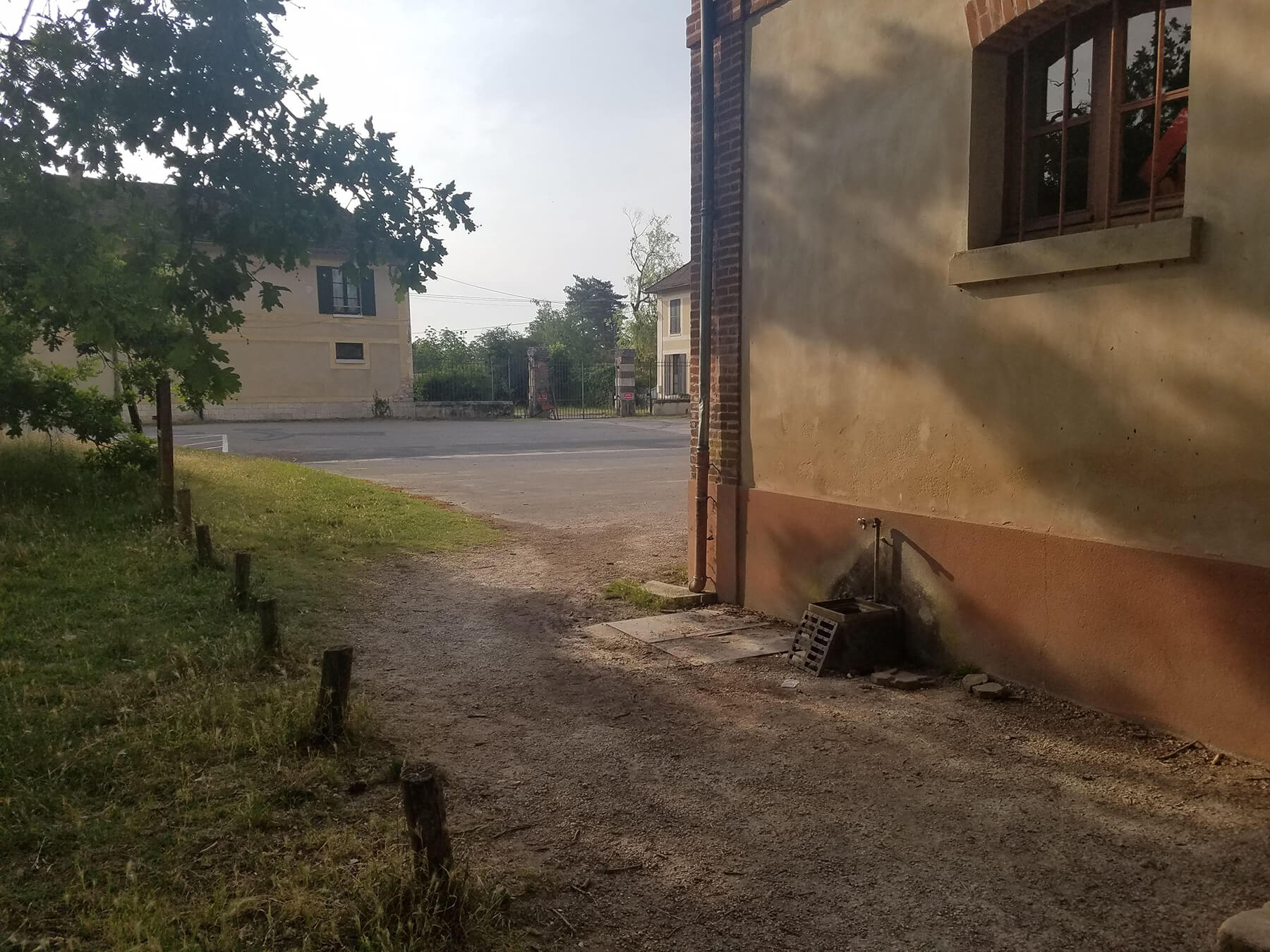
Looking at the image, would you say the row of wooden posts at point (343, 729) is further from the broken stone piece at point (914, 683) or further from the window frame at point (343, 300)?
the window frame at point (343, 300)

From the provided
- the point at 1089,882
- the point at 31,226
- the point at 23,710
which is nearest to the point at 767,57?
the point at 31,226

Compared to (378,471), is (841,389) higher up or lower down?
higher up

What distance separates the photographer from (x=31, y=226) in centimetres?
573

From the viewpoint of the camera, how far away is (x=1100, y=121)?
15.6 feet

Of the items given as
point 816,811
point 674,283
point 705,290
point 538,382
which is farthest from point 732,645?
point 674,283

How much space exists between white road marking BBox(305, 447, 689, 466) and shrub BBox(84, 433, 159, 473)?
7243mm

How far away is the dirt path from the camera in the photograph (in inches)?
116

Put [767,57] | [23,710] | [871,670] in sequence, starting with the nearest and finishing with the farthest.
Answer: [23,710] < [871,670] < [767,57]

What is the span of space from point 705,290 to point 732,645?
9.45 ft

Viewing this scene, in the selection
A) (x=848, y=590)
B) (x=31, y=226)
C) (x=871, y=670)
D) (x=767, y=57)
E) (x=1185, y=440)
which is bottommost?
(x=871, y=670)

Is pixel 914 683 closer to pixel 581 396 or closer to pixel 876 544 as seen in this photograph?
pixel 876 544

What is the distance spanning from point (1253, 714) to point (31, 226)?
727 cm

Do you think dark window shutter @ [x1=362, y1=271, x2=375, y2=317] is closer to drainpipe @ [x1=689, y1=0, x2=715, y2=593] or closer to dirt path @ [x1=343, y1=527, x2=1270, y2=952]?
drainpipe @ [x1=689, y1=0, x2=715, y2=593]

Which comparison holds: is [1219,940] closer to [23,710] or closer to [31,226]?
[23,710]
